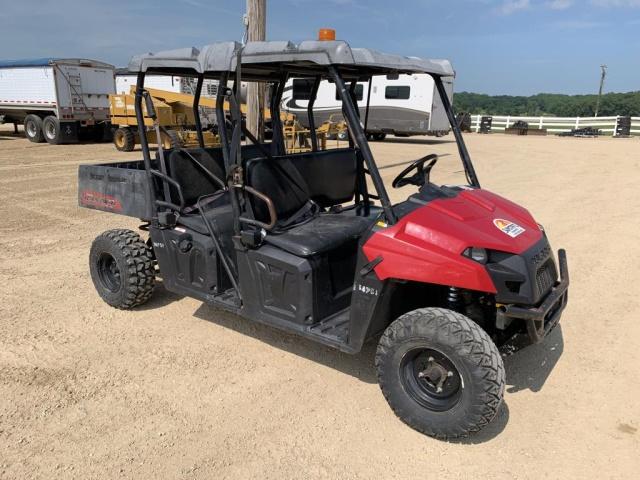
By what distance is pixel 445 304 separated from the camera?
3.23m

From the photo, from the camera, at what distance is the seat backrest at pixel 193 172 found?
4211mm

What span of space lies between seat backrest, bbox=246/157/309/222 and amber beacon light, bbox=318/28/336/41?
3.04ft

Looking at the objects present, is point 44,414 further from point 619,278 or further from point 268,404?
point 619,278

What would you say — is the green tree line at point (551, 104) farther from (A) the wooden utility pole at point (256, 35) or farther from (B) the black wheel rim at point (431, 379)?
(B) the black wheel rim at point (431, 379)

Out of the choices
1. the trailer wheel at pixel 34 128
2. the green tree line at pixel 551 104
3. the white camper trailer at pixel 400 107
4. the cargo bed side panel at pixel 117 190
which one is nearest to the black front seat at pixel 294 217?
the cargo bed side panel at pixel 117 190

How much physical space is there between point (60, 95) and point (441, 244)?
18.4 m

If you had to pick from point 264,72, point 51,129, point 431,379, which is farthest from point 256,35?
point 51,129

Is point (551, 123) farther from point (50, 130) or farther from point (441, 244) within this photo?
point (441, 244)

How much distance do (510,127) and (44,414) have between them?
29372 millimetres

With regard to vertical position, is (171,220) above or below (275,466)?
above

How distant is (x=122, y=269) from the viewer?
4203 mm

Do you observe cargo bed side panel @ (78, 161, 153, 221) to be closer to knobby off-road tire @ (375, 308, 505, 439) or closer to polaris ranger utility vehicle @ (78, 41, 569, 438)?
polaris ranger utility vehicle @ (78, 41, 569, 438)

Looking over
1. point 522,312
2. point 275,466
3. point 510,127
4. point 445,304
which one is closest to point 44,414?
point 275,466

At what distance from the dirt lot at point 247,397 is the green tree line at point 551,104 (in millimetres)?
58304
